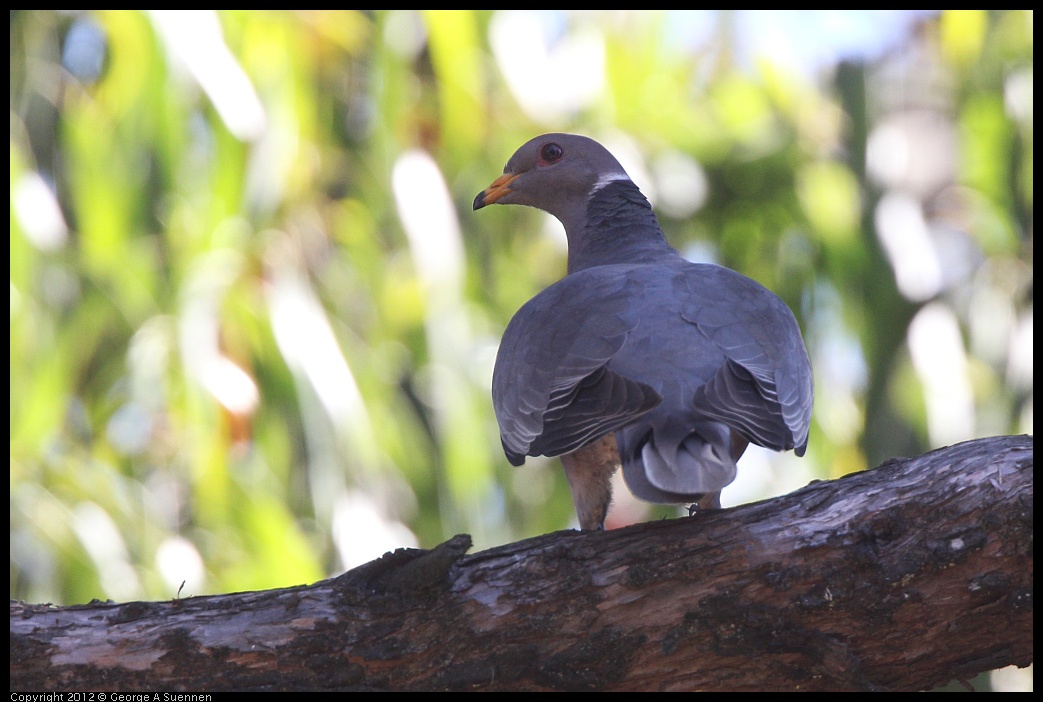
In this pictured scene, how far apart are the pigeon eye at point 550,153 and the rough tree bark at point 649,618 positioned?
7.91 feet

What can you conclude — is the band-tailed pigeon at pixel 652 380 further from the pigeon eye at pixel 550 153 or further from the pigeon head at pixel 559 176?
the pigeon eye at pixel 550 153

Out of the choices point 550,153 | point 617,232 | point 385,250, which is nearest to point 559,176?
point 550,153

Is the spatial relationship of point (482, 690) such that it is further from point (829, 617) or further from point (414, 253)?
point (414, 253)

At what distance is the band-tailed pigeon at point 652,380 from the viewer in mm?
2791

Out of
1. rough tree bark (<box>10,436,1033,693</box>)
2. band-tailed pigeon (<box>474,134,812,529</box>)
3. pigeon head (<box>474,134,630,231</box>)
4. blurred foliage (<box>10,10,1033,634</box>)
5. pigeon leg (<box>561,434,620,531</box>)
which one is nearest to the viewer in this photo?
rough tree bark (<box>10,436,1033,693</box>)

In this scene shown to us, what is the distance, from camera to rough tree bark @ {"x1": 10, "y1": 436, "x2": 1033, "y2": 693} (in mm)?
2635

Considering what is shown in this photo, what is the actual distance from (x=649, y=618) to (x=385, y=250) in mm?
5026

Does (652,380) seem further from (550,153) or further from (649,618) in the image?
(550,153)

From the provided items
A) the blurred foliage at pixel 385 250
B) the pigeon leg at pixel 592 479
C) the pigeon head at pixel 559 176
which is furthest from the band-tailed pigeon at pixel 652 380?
the blurred foliage at pixel 385 250

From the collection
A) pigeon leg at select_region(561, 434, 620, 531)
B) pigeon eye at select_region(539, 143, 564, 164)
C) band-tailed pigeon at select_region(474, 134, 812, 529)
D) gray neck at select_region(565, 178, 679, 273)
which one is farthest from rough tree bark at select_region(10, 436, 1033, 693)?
pigeon eye at select_region(539, 143, 564, 164)

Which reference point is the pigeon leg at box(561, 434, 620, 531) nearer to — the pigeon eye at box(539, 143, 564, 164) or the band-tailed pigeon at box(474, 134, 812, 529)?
the band-tailed pigeon at box(474, 134, 812, 529)

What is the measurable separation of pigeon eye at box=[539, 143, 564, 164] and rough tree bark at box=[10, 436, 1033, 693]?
2410mm

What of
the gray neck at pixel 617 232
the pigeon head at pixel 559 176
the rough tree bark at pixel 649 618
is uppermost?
the pigeon head at pixel 559 176

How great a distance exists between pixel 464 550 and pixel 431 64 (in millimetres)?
5351
